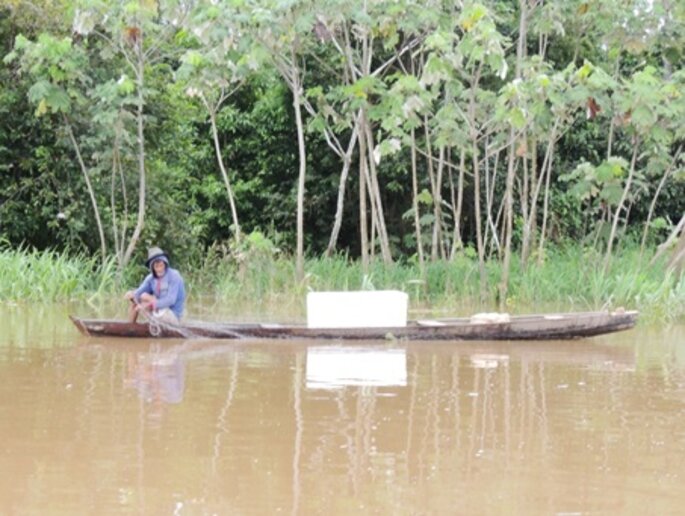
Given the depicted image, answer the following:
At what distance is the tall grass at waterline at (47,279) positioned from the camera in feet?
53.2

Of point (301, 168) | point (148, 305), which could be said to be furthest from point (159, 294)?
point (301, 168)

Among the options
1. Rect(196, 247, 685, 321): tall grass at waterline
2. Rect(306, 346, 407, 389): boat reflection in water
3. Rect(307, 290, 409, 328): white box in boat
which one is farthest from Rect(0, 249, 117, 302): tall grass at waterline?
Rect(306, 346, 407, 389): boat reflection in water

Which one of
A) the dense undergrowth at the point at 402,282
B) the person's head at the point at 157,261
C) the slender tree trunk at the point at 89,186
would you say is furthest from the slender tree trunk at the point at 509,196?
the slender tree trunk at the point at 89,186

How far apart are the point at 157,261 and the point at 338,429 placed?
543 centimetres

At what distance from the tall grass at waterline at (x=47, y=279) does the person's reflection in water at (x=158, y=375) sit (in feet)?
15.0

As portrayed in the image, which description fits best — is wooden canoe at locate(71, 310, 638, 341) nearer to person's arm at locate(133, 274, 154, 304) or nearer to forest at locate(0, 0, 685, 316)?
person's arm at locate(133, 274, 154, 304)

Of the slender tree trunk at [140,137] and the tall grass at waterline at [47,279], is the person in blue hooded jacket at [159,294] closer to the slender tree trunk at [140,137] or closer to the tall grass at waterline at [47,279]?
the tall grass at waterline at [47,279]

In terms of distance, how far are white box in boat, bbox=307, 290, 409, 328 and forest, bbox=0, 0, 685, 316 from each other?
2.94 meters

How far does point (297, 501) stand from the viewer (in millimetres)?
6090

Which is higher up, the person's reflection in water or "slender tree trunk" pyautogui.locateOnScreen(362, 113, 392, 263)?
"slender tree trunk" pyautogui.locateOnScreen(362, 113, 392, 263)

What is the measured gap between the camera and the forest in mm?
15602

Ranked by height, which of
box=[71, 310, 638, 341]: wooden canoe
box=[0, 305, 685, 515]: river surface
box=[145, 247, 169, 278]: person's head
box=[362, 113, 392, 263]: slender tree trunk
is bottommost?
box=[0, 305, 685, 515]: river surface

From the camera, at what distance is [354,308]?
12812mm

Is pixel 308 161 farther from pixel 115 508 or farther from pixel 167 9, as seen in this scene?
pixel 115 508
